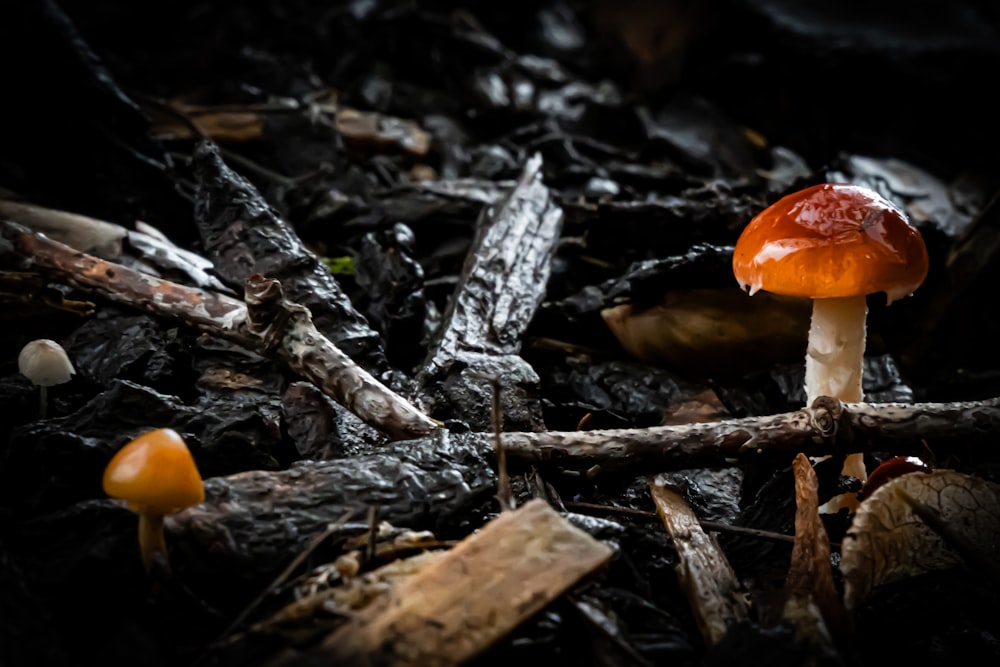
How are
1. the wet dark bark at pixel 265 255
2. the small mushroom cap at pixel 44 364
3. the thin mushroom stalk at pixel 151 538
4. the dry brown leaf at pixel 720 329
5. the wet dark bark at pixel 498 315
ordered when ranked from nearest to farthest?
the thin mushroom stalk at pixel 151 538 → the small mushroom cap at pixel 44 364 → the wet dark bark at pixel 498 315 → the wet dark bark at pixel 265 255 → the dry brown leaf at pixel 720 329

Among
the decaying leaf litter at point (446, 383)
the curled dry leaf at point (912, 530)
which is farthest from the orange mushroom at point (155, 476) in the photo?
the curled dry leaf at point (912, 530)

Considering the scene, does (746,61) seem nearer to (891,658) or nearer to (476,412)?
(476,412)

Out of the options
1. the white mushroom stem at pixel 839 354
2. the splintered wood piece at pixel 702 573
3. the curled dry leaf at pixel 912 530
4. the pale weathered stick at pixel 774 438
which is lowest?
the splintered wood piece at pixel 702 573

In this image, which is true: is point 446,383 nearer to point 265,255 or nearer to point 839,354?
point 265,255

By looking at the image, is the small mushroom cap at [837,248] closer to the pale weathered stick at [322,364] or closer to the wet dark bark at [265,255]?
the pale weathered stick at [322,364]

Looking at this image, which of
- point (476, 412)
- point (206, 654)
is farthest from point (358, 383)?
point (206, 654)

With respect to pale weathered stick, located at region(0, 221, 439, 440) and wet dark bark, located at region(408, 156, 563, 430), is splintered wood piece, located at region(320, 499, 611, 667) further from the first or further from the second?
wet dark bark, located at region(408, 156, 563, 430)
